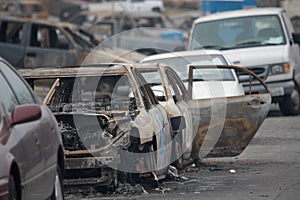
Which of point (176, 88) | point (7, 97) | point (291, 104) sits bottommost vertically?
point (291, 104)

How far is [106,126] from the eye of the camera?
11055 millimetres

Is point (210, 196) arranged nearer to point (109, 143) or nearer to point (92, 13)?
point (109, 143)

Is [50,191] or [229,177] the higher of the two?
[50,191]

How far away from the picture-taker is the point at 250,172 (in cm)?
1254

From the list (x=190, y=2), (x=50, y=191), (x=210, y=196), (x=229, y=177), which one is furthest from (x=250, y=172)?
(x=190, y=2)

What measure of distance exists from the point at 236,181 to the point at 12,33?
13801 millimetres

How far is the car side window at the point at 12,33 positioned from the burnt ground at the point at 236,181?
33.4ft

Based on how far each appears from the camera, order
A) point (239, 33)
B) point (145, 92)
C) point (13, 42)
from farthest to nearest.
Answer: point (13, 42) < point (239, 33) < point (145, 92)

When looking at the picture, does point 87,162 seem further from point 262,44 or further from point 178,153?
point 262,44

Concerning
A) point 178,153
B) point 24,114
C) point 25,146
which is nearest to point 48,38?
point 178,153

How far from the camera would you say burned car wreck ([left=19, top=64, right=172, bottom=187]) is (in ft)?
34.8

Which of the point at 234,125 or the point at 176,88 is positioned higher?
the point at 176,88

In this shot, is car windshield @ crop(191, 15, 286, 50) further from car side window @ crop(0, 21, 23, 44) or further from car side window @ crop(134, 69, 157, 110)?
car side window @ crop(134, 69, 157, 110)

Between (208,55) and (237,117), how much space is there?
14.9 ft
